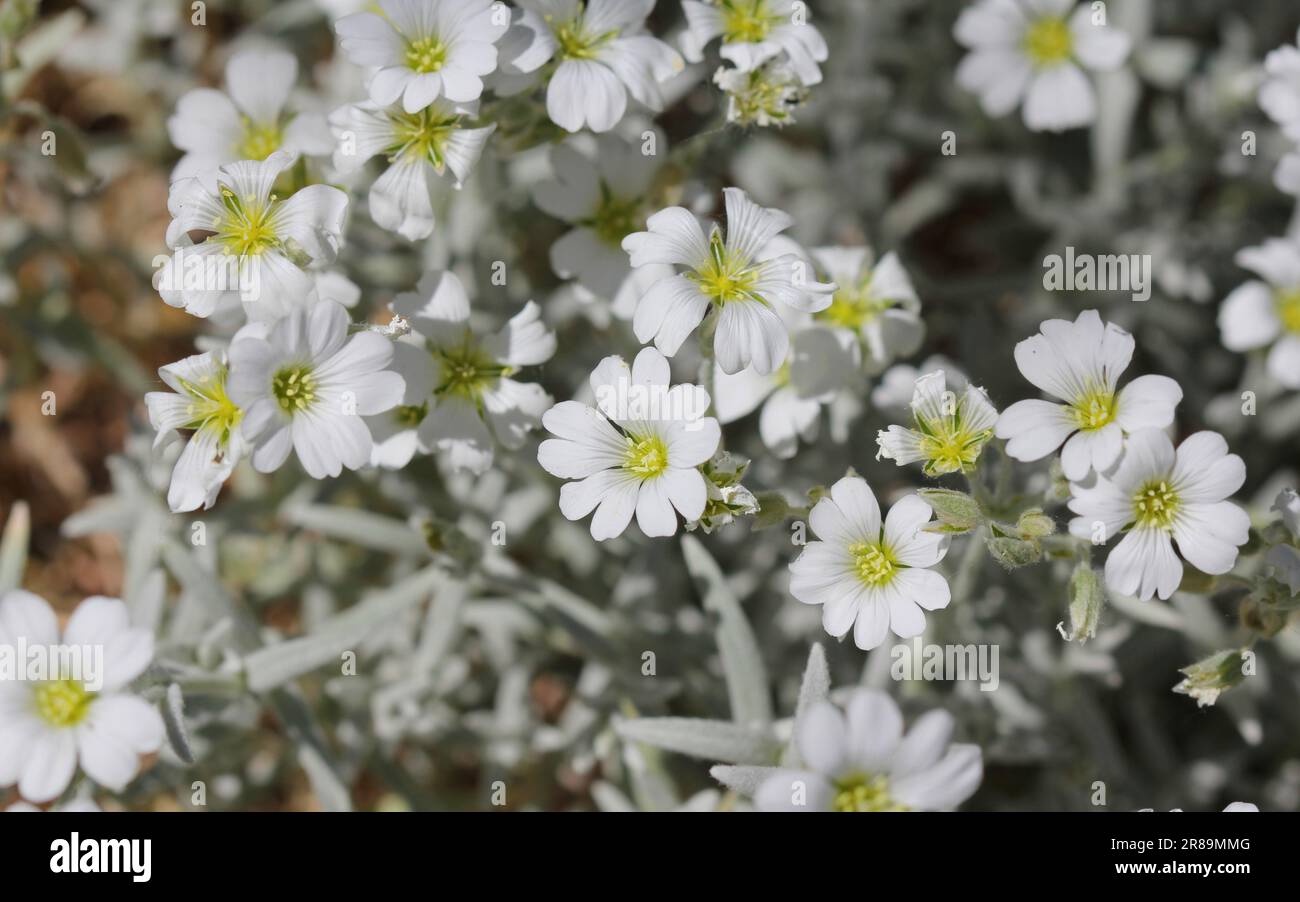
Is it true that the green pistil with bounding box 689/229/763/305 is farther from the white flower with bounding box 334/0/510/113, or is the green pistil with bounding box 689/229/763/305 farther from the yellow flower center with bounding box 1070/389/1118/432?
the yellow flower center with bounding box 1070/389/1118/432

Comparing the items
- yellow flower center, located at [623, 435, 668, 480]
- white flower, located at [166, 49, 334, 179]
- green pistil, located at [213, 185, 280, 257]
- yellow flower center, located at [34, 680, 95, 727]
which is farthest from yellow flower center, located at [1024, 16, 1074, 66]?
yellow flower center, located at [34, 680, 95, 727]

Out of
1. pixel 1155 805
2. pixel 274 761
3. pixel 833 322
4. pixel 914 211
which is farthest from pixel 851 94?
pixel 274 761

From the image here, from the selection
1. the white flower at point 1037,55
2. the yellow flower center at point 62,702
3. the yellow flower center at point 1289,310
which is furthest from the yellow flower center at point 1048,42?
the yellow flower center at point 62,702

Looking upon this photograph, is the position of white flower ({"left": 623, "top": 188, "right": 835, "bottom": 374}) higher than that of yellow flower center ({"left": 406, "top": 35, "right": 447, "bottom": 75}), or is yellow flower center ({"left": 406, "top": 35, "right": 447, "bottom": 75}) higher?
yellow flower center ({"left": 406, "top": 35, "right": 447, "bottom": 75})

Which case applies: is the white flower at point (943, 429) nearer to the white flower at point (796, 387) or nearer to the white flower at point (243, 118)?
the white flower at point (796, 387)

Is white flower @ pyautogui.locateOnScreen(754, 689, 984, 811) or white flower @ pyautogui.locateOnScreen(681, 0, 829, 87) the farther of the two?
white flower @ pyautogui.locateOnScreen(681, 0, 829, 87)
